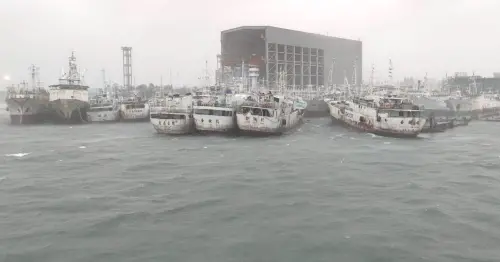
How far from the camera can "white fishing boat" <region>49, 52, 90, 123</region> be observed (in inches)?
3959

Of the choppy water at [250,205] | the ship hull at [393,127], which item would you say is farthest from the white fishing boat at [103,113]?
the ship hull at [393,127]

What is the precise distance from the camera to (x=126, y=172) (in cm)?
4103

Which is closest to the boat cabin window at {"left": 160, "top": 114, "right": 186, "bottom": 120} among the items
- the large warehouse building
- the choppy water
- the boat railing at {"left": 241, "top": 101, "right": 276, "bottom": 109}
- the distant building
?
the boat railing at {"left": 241, "top": 101, "right": 276, "bottom": 109}

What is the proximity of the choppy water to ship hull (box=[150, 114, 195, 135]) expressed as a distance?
16377 mm

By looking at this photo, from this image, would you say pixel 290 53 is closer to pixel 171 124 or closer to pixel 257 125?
pixel 257 125

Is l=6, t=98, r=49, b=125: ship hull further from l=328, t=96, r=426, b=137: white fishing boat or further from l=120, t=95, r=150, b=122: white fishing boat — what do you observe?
l=328, t=96, r=426, b=137: white fishing boat

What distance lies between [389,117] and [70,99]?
8239 cm

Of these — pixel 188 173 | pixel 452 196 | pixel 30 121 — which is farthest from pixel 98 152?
pixel 30 121

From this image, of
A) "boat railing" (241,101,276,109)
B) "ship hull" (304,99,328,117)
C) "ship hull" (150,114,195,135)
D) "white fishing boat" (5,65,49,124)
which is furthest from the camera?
"ship hull" (304,99,328,117)

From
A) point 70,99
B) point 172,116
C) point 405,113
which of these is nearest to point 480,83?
point 405,113

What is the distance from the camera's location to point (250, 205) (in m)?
29.2

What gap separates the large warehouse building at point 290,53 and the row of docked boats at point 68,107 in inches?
1658

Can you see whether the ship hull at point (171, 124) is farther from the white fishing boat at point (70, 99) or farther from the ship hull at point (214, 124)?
the white fishing boat at point (70, 99)

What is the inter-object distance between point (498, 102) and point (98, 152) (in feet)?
491
